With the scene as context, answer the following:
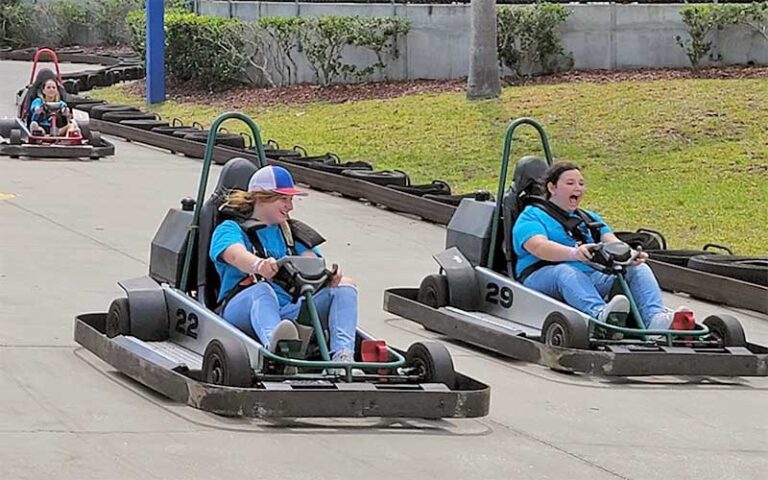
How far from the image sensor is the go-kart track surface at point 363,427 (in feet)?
17.8

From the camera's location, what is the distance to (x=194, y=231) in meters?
7.02

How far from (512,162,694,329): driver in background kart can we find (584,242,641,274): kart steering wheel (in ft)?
0.11

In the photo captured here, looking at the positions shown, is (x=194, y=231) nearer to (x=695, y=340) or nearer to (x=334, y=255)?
(x=695, y=340)

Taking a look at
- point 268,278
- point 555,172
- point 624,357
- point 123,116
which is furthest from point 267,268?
point 123,116

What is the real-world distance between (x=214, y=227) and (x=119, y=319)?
59cm

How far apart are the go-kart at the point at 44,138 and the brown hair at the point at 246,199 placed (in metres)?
A: 9.46

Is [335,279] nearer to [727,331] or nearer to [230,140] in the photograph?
[727,331]

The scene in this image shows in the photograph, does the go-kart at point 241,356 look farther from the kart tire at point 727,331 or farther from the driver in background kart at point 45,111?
the driver in background kart at point 45,111

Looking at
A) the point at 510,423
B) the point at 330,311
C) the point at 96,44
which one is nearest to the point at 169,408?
the point at 330,311

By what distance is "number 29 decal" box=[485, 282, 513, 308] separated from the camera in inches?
313

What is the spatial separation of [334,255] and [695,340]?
3.83m

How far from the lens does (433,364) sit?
6.27 metres

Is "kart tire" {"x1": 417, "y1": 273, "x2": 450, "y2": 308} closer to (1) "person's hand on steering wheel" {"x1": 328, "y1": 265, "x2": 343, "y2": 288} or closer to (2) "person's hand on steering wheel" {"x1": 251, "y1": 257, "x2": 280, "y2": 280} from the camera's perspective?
(1) "person's hand on steering wheel" {"x1": 328, "y1": 265, "x2": 343, "y2": 288}

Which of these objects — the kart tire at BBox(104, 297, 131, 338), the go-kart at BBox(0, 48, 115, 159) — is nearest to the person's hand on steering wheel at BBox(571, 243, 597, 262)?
the kart tire at BBox(104, 297, 131, 338)
